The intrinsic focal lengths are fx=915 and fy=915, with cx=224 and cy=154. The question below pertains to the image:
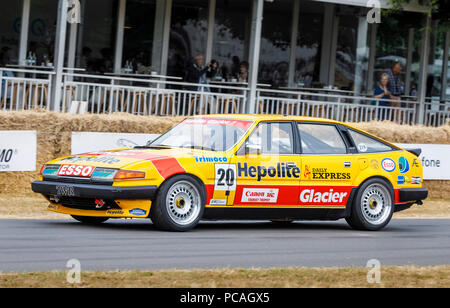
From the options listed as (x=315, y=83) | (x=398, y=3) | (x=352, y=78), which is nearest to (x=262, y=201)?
(x=398, y=3)

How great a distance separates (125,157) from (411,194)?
422 centimetres

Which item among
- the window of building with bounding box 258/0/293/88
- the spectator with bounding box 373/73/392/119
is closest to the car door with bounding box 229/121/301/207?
the spectator with bounding box 373/73/392/119

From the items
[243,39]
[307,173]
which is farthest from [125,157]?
[243,39]

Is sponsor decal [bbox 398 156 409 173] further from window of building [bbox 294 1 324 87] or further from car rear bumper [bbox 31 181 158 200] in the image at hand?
window of building [bbox 294 1 324 87]

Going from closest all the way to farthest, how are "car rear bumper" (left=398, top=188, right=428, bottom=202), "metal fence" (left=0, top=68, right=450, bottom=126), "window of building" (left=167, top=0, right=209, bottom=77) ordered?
"car rear bumper" (left=398, top=188, right=428, bottom=202) < "metal fence" (left=0, top=68, right=450, bottom=126) < "window of building" (left=167, top=0, right=209, bottom=77)

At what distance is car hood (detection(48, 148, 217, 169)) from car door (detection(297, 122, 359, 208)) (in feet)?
4.98

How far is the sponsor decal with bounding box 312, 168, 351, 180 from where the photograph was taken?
11.8 m

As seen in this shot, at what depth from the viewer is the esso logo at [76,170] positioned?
1056 centimetres

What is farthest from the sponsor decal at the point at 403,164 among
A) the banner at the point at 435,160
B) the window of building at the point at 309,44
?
the window of building at the point at 309,44

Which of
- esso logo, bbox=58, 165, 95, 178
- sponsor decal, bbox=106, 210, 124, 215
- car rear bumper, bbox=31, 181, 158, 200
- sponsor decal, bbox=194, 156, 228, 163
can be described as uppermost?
sponsor decal, bbox=194, 156, 228, 163

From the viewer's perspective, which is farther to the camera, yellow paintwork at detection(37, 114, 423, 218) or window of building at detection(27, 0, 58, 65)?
window of building at detection(27, 0, 58, 65)

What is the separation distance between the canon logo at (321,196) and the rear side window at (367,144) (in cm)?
79
